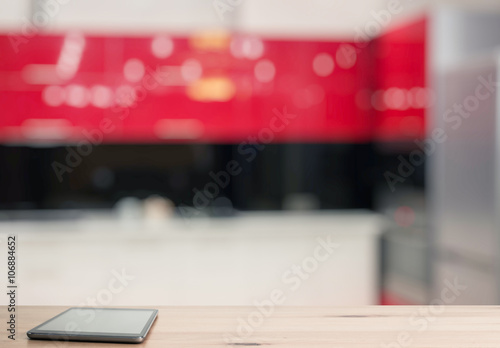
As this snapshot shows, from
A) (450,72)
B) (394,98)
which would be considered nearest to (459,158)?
(450,72)

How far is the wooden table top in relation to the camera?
1086 mm

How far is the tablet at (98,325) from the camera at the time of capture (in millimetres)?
1069

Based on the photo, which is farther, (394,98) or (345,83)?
(345,83)

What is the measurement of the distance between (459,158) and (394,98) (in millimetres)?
813

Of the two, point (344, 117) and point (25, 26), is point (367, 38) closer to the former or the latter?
point (344, 117)

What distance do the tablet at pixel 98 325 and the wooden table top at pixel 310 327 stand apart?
0.04 feet

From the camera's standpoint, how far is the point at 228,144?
13.9 feet

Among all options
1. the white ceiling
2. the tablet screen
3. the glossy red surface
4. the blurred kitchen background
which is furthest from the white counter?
the tablet screen

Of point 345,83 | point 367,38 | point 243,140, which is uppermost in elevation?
point 367,38

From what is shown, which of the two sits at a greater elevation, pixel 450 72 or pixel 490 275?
pixel 450 72

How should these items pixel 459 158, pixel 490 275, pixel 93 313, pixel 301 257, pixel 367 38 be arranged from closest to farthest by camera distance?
pixel 93 313 < pixel 490 275 < pixel 459 158 < pixel 301 257 < pixel 367 38

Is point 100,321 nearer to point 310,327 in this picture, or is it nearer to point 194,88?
point 310,327

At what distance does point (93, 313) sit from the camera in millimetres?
1201

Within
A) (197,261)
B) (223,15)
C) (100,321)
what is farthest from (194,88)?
(100,321)
